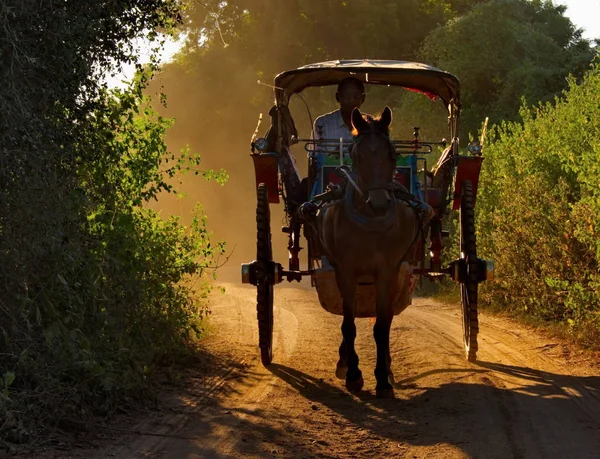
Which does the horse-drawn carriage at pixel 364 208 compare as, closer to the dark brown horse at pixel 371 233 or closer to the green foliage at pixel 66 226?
the dark brown horse at pixel 371 233

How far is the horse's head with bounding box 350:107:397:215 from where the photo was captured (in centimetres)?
800

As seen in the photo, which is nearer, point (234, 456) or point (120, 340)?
point (234, 456)

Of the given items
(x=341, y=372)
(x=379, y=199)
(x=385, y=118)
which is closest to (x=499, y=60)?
(x=341, y=372)

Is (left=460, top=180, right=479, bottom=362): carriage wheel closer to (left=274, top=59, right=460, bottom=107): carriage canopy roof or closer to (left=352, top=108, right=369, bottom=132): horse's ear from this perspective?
(left=274, top=59, right=460, bottom=107): carriage canopy roof

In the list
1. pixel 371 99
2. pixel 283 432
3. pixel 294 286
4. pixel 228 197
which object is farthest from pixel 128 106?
pixel 228 197

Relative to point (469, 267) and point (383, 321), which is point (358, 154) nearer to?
point (383, 321)

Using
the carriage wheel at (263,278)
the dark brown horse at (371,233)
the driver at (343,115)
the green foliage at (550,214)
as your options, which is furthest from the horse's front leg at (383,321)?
the green foliage at (550,214)

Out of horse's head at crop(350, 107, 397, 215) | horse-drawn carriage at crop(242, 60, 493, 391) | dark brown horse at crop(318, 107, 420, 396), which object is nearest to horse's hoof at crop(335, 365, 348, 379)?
horse-drawn carriage at crop(242, 60, 493, 391)

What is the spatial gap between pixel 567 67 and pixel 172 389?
19.5 m

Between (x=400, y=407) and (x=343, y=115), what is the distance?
398 centimetres

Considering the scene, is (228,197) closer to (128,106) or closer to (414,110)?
(414,110)

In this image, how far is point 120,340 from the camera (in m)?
8.01

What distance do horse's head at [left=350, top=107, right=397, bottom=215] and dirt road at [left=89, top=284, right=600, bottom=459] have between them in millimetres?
1851

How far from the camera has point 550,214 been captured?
13.6 meters
